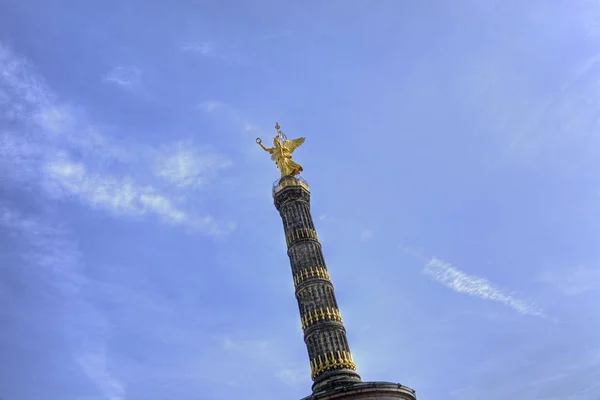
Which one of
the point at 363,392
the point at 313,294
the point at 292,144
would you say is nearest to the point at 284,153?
the point at 292,144

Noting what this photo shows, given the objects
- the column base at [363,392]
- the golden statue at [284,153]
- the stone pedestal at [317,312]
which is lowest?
the column base at [363,392]

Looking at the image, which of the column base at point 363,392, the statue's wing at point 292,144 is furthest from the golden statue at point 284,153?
the column base at point 363,392

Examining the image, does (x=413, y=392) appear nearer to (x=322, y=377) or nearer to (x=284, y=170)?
(x=322, y=377)

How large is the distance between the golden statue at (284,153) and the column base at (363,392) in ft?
68.7

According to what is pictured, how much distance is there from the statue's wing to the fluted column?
375cm

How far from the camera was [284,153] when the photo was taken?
48.0 m

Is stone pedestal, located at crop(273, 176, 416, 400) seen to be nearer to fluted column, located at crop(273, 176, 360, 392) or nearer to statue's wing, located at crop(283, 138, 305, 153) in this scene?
fluted column, located at crop(273, 176, 360, 392)

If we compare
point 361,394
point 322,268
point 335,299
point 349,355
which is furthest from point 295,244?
point 361,394

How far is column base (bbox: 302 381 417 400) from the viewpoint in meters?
31.7

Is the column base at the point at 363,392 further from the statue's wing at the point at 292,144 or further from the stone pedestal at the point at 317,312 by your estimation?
the statue's wing at the point at 292,144

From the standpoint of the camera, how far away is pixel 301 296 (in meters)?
39.7

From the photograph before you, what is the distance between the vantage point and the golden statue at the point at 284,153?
4717cm

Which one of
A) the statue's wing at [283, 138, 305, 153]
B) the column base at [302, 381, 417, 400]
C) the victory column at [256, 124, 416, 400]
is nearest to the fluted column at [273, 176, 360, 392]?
the victory column at [256, 124, 416, 400]

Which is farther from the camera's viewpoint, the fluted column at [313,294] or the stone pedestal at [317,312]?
the fluted column at [313,294]
